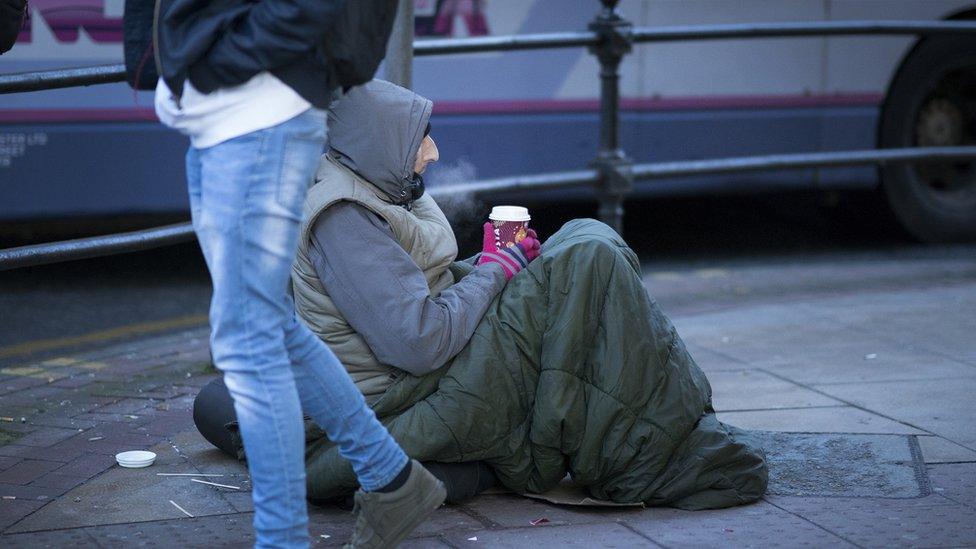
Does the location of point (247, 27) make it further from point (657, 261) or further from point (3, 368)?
point (657, 261)

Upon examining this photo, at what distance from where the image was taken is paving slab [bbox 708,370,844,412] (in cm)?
421

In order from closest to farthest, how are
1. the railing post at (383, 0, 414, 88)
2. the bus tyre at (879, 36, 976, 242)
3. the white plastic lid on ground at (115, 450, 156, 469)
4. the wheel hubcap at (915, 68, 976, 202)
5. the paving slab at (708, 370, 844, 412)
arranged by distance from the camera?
the white plastic lid on ground at (115, 450, 156, 469)
the paving slab at (708, 370, 844, 412)
the railing post at (383, 0, 414, 88)
the bus tyre at (879, 36, 976, 242)
the wheel hubcap at (915, 68, 976, 202)

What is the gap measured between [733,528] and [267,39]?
1.58m

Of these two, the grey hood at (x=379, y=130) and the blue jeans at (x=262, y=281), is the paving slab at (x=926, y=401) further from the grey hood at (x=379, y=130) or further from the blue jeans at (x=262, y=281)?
the blue jeans at (x=262, y=281)

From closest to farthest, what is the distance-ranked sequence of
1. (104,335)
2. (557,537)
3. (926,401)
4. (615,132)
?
(557,537) < (926,401) < (104,335) < (615,132)

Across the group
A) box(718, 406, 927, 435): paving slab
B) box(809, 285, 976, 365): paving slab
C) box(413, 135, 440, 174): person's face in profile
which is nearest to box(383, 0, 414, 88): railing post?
box(413, 135, 440, 174): person's face in profile

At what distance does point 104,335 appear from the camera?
5.43 m

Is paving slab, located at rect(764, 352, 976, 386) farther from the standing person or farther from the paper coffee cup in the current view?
the standing person

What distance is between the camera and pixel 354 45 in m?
2.51

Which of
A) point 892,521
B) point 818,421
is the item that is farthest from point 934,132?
point 892,521

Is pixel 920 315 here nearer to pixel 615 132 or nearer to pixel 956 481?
pixel 615 132

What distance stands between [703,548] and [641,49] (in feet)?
13.9

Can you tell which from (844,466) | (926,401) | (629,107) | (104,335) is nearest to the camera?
(844,466)

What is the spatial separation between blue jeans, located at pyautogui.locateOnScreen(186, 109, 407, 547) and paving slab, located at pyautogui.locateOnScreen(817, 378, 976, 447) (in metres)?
2.13
